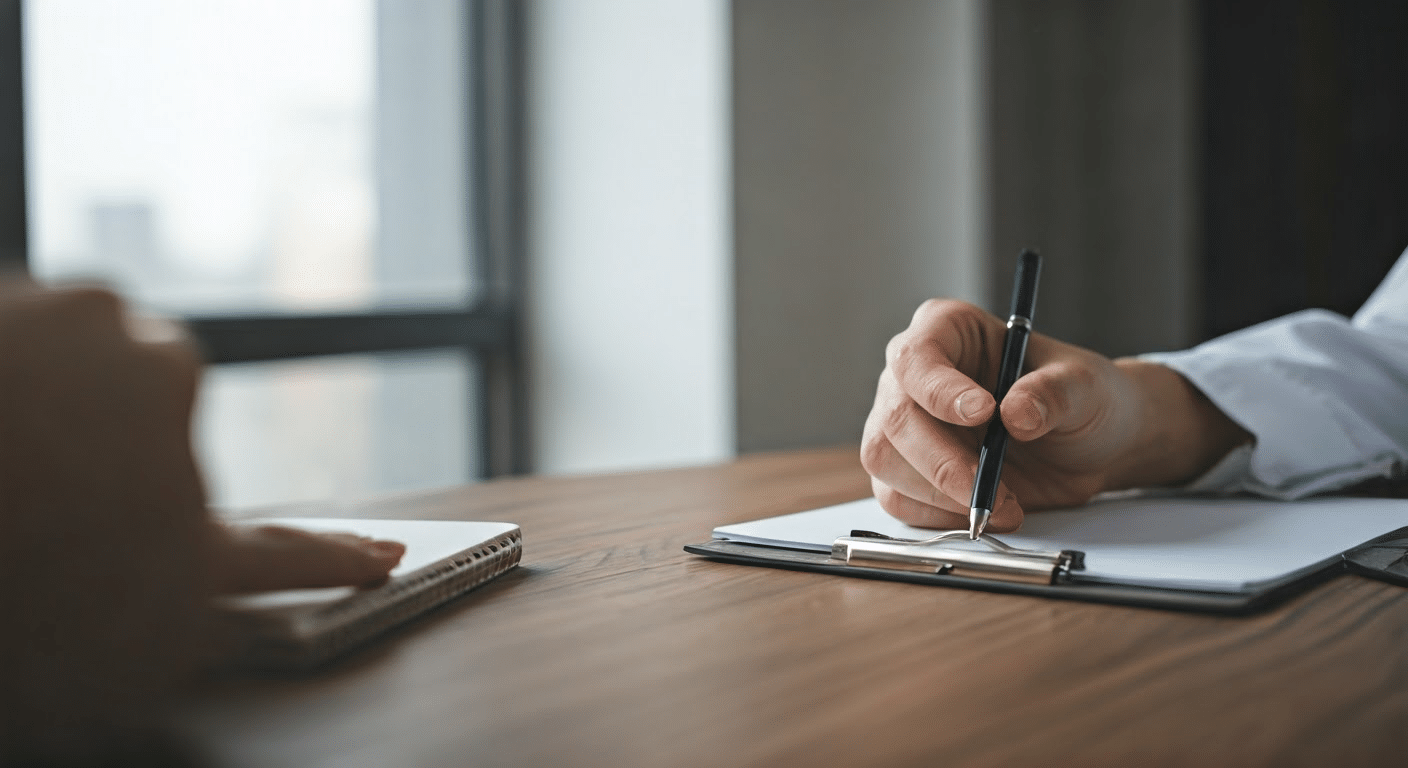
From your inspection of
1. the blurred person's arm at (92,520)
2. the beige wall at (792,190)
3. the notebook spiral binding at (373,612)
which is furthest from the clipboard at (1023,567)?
the beige wall at (792,190)

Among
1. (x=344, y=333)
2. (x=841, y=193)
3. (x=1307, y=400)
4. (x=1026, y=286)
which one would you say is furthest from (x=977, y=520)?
(x=841, y=193)

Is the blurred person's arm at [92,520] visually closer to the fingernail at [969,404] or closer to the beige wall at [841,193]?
the fingernail at [969,404]

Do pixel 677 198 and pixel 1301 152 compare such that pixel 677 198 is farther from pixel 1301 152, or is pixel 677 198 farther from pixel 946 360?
pixel 946 360

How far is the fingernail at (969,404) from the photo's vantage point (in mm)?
557

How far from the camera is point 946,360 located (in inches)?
24.3

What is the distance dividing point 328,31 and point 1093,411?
65.4 inches

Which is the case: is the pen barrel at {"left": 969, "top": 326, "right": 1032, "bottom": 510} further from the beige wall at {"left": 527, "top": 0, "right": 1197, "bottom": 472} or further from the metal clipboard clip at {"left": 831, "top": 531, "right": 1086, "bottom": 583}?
the beige wall at {"left": 527, "top": 0, "right": 1197, "bottom": 472}

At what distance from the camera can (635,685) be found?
1.15 ft

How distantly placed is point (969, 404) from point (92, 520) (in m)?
0.41

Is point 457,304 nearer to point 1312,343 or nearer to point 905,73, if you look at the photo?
point 905,73

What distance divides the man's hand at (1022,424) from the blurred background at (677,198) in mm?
1231

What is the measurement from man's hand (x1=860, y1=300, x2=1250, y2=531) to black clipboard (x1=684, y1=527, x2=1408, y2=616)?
9cm

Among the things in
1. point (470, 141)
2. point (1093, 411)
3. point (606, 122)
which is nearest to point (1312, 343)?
point (1093, 411)

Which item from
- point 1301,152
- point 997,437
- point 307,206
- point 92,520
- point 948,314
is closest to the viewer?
point 92,520
